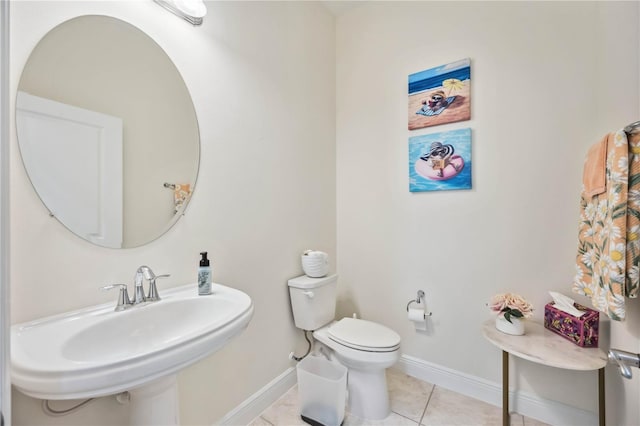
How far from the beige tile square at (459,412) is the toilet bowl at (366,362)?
26 cm

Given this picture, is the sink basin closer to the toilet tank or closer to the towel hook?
the toilet tank

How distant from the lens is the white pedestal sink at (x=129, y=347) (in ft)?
2.08

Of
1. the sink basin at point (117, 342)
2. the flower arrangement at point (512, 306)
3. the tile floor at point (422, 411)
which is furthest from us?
the tile floor at point (422, 411)

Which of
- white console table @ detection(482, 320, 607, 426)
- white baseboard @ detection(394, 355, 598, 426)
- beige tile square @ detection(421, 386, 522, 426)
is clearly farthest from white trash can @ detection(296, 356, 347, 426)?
white console table @ detection(482, 320, 607, 426)

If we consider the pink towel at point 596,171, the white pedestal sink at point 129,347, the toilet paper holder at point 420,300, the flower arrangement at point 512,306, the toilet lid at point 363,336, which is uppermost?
the pink towel at point 596,171

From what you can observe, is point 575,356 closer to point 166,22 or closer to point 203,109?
point 203,109

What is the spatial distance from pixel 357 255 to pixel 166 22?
180 centimetres

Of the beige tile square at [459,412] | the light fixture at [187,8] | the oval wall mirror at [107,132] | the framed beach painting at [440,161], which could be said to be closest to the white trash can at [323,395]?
the beige tile square at [459,412]

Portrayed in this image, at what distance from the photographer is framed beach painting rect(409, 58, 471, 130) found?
1.77m

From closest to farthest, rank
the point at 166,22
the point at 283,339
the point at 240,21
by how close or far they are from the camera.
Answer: the point at 166,22, the point at 240,21, the point at 283,339

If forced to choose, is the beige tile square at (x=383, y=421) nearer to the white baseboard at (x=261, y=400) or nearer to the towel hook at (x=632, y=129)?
the white baseboard at (x=261, y=400)

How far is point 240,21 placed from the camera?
1514 mm

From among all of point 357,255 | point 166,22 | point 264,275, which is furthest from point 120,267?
point 357,255

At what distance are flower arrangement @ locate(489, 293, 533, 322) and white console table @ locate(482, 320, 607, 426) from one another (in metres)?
0.11
